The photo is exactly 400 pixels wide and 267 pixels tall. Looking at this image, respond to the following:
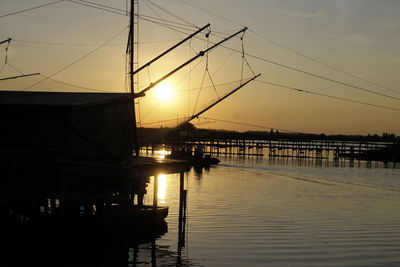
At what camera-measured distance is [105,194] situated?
24.9m

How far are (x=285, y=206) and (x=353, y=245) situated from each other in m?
14.9

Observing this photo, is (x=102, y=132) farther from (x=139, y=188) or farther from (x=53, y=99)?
(x=139, y=188)

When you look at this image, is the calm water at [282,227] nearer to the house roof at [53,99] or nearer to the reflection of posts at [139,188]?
the reflection of posts at [139,188]

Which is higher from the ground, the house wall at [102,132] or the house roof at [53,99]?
the house roof at [53,99]

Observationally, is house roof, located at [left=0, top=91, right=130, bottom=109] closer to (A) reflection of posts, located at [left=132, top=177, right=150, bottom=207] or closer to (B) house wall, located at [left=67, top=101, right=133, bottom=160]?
(B) house wall, located at [left=67, top=101, right=133, bottom=160]

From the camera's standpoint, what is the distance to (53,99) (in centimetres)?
2778

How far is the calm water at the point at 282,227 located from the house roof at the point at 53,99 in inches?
315

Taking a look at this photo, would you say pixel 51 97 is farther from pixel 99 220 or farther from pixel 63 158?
pixel 99 220

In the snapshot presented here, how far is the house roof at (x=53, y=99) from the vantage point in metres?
24.7

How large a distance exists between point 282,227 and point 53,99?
15.6 m

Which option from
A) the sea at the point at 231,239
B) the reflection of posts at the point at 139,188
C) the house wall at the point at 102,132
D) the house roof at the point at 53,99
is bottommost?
the sea at the point at 231,239

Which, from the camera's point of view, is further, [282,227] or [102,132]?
[282,227]

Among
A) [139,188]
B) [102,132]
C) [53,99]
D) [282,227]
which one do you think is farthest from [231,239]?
[53,99]

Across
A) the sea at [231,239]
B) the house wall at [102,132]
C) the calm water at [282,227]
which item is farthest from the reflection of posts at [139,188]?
the calm water at [282,227]
